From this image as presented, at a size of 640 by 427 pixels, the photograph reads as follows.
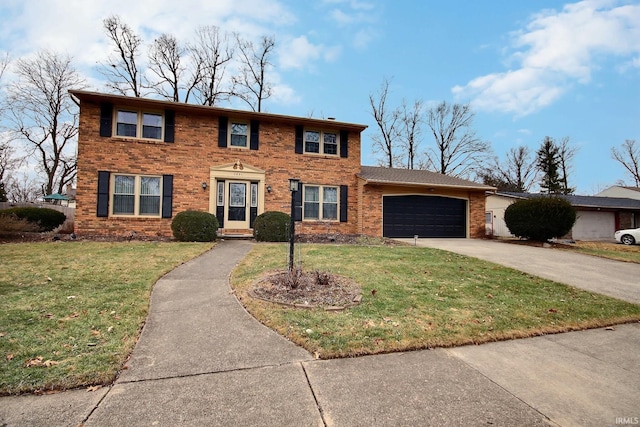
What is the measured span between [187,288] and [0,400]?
9.93ft

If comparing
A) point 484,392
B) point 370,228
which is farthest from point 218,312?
point 370,228

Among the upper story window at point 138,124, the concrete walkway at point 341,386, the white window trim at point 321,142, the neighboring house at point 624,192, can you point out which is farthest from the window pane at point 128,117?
the neighboring house at point 624,192

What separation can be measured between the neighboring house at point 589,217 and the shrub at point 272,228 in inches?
591

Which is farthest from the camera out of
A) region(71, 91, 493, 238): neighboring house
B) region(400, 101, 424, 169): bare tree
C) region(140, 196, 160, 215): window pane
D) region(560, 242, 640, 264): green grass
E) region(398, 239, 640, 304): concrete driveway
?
region(400, 101, 424, 169): bare tree

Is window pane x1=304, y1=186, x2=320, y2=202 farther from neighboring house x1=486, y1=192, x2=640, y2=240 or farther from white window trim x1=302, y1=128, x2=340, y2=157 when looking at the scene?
neighboring house x1=486, y1=192, x2=640, y2=240

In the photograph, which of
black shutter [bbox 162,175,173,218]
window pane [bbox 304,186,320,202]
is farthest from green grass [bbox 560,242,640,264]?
black shutter [bbox 162,175,173,218]

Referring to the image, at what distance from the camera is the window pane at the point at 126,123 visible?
1217cm

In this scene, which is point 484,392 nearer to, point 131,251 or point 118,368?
point 118,368

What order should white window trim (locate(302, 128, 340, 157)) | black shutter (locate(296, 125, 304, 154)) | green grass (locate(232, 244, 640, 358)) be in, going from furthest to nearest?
white window trim (locate(302, 128, 340, 157)) < black shutter (locate(296, 125, 304, 154)) < green grass (locate(232, 244, 640, 358))

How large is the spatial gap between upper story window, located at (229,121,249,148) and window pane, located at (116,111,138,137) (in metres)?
3.78

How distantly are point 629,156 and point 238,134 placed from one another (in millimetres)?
52697

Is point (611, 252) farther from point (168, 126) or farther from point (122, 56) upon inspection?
point (122, 56)

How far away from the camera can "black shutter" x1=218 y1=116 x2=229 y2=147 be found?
13.0 meters

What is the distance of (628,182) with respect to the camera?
4041cm
